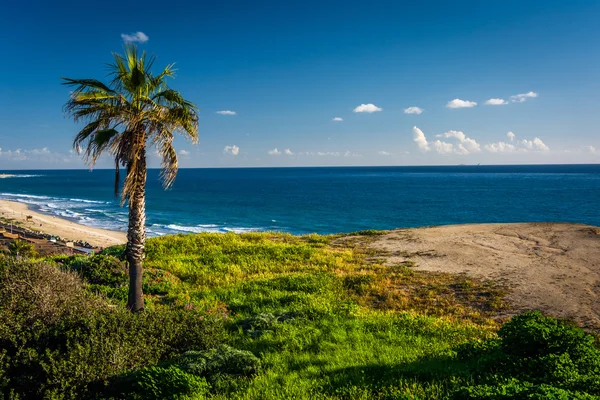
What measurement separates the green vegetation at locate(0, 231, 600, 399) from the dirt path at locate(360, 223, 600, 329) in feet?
7.03

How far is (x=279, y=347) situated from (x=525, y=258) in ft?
57.3

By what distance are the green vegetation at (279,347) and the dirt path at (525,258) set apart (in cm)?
214

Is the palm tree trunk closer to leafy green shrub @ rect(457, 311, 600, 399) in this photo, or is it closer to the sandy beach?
leafy green shrub @ rect(457, 311, 600, 399)

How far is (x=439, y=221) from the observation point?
66.5 m

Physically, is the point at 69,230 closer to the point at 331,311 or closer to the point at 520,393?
the point at 331,311

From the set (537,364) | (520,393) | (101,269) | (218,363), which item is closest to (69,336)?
(218,363)

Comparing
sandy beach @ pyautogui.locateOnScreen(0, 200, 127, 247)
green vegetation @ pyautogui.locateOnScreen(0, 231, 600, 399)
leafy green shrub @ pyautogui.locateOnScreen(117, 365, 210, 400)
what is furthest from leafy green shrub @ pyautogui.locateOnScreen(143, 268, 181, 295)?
sandy beach @ pyautogui.locateOnScreen(0, 200, 127, 247)

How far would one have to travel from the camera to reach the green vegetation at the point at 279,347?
21.7ft

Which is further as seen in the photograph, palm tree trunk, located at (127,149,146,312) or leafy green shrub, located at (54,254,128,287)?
leafy green shrub, located at (54,254,128,287)

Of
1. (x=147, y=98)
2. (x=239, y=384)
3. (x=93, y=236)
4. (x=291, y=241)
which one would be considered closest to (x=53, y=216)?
(x=93, y=236)

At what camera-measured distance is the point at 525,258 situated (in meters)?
21.1

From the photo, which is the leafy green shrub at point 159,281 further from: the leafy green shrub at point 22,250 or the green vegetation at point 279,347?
the leafy green shrub at point 22,250

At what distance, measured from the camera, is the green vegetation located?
6609 mm

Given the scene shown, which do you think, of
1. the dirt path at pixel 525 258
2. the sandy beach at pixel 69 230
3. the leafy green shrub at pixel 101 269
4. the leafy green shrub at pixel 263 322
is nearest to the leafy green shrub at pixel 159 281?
the leafy green shrub at pixel 101 269
